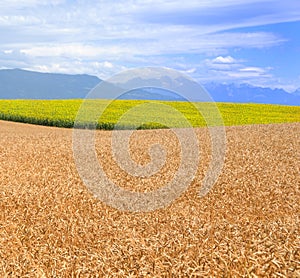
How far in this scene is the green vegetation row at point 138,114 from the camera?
3422 centimetres

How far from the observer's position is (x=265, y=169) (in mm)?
11477

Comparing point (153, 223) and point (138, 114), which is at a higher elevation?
point (138, 114)

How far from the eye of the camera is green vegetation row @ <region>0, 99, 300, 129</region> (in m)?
34.2

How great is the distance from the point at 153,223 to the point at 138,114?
32.0 m

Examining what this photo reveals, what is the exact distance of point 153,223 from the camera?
253 inches

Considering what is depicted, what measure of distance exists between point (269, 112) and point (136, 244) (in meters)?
42.6

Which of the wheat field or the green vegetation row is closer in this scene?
the wheat field

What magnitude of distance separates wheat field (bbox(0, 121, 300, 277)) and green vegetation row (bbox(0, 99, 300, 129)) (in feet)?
65.2

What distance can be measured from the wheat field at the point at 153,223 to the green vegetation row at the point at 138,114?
19.9 meters

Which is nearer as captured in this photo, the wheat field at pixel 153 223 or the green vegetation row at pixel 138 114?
the wheat field at pixel 153 223

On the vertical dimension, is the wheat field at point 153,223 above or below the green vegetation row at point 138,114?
below

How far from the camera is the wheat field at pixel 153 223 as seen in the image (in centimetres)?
387

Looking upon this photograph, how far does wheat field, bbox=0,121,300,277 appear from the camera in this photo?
3.87 metres

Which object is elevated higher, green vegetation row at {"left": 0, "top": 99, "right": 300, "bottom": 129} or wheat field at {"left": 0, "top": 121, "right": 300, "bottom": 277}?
green vegetation row at {"left": 0, "top": 99, "right": 300, "bottom": 129}
